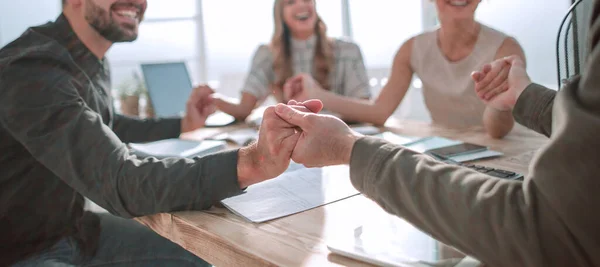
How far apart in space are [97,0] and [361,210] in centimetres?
74

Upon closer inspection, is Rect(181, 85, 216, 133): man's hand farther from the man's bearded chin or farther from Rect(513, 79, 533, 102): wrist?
Rect(513, 79, 533, 102): wrist

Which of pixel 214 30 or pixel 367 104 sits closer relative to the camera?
pixel 367 104

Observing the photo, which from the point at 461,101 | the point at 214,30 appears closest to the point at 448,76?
the point at 461,101

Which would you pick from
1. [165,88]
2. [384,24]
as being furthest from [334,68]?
[165,88]

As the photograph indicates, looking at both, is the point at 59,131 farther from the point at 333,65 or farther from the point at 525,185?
the point at 333,65

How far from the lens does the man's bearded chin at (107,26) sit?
Answer: 104 centimetres

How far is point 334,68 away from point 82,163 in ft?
5.01

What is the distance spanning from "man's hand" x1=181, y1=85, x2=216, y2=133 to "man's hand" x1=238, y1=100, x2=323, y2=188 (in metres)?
0.76

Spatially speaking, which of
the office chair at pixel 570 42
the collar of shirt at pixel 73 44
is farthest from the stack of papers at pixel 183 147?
the office chair at pixel 570 42

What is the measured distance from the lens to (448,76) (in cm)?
163

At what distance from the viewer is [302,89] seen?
171cm

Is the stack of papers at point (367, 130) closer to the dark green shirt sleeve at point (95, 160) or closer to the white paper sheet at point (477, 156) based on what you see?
the white paper sheet at point (477, 156)

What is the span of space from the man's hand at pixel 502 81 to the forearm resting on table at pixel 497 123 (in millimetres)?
63

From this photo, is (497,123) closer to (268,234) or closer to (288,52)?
(268,234)
